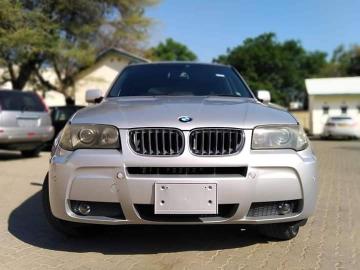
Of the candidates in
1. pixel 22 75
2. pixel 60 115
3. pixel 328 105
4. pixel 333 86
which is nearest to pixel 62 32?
pixel 22 75

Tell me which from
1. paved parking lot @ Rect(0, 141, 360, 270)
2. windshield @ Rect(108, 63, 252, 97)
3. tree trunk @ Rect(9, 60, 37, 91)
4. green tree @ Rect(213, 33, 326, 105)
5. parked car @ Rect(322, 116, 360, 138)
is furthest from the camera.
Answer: green tree @ Rect(213, 33, 326, 105)

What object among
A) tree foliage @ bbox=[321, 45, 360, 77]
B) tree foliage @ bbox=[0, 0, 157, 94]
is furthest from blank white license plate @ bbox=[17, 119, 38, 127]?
tree foliage @ bbox=[321, 45, 360, 77]

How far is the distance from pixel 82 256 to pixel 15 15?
18.5 m

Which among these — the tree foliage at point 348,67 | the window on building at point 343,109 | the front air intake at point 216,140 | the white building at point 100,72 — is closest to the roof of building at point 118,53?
the white building at point 100,72

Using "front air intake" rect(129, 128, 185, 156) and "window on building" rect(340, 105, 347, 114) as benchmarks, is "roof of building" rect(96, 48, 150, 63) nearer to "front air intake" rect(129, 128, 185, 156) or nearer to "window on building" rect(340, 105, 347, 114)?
"window on building" rect(340, 105, 347, 114)

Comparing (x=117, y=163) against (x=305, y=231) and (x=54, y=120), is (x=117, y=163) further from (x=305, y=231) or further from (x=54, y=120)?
(x=54, y=120)

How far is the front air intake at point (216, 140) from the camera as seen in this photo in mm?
3727

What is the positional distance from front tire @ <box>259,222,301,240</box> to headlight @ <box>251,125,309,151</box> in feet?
2.69

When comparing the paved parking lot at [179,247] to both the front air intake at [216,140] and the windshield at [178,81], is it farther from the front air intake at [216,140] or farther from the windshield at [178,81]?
the windshield at [178,81]

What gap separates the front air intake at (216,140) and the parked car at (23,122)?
332 inches

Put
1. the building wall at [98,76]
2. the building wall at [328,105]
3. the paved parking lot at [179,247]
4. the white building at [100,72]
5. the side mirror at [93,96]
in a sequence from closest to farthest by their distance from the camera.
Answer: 1. the paved parking lot at [179,247]
2. the side mirror at [93,96]
3. the building wall at [328,105]
4. the white building at [100,72]
5. the building wall at [98,76]

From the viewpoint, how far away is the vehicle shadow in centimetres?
434

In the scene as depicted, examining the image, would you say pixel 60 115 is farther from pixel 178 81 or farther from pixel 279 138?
pixel 279 138

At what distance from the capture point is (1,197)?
686 centimetres
